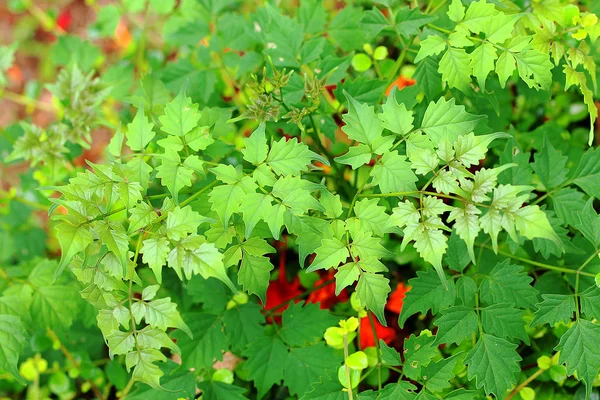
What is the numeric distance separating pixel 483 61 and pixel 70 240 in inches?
35.3

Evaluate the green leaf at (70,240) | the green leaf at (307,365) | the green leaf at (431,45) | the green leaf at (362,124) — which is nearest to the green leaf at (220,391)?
the green leaf at (307,365)

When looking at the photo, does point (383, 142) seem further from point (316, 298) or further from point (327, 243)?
point (316, 298)

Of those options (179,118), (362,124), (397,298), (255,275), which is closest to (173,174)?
(179,118)

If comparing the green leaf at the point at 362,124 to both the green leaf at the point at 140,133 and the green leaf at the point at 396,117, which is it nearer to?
the green leaf at the point at 396,117

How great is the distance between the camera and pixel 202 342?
4.43 feet

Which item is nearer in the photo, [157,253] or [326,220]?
[157,253]

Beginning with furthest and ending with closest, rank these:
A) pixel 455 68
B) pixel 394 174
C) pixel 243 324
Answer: pixel 243 324, pixel 455 68, pixel 394 174

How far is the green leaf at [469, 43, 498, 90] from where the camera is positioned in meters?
1.12

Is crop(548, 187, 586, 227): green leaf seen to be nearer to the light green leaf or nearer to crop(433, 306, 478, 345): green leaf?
crop(433, 306, 478, 345): green leaf

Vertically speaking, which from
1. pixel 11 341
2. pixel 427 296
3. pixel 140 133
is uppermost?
pixel 140 133

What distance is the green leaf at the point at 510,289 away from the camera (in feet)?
3.78

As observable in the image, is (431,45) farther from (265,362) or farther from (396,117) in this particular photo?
(265,362)

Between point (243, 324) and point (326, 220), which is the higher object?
point (326, 220)

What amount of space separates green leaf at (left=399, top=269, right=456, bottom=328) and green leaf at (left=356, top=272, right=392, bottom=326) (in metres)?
0.15
